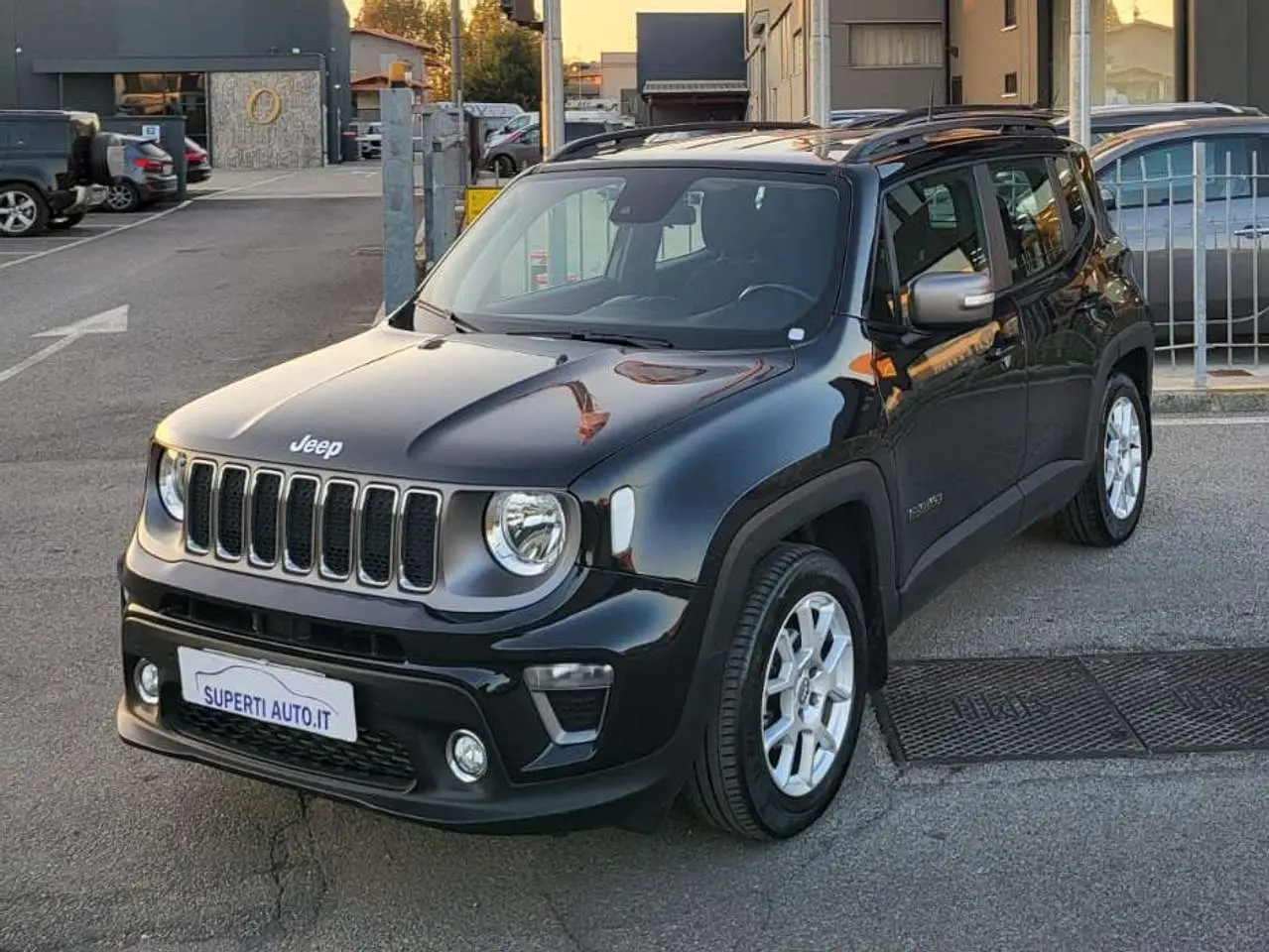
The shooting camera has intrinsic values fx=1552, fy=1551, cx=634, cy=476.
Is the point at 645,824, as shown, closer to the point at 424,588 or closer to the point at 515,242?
the point at 424,588

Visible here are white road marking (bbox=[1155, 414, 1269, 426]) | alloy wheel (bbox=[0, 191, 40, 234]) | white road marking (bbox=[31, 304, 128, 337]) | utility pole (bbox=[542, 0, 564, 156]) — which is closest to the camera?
white road marking (bbox=[1155, 414, 1269, 426])

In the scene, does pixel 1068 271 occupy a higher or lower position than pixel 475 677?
higher

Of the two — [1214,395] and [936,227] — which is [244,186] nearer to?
[1214,395]

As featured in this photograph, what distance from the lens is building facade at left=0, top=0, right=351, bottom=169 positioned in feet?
158

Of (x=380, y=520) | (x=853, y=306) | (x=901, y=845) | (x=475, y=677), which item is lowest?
(x=901, y=845)

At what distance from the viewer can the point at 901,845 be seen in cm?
387

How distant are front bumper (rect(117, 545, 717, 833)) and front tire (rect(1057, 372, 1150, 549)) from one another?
3.06 meters

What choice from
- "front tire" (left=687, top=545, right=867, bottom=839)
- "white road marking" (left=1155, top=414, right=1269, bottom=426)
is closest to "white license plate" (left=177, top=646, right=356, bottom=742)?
"front tire" (left=687, top=545, right=867, bottom=839)

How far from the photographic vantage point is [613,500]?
341 cm

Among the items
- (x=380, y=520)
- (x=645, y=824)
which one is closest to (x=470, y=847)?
(x=645, y=824)

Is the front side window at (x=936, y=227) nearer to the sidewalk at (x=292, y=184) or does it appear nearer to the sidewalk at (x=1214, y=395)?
the sidewalk at (x=1214, y=395)

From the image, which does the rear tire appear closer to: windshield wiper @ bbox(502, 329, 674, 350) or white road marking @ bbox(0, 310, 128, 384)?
white road marking @ bbox(0, 310, 128, 384)

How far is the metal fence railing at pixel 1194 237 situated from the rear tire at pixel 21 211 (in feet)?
56.8

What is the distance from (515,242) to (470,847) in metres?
2.11
